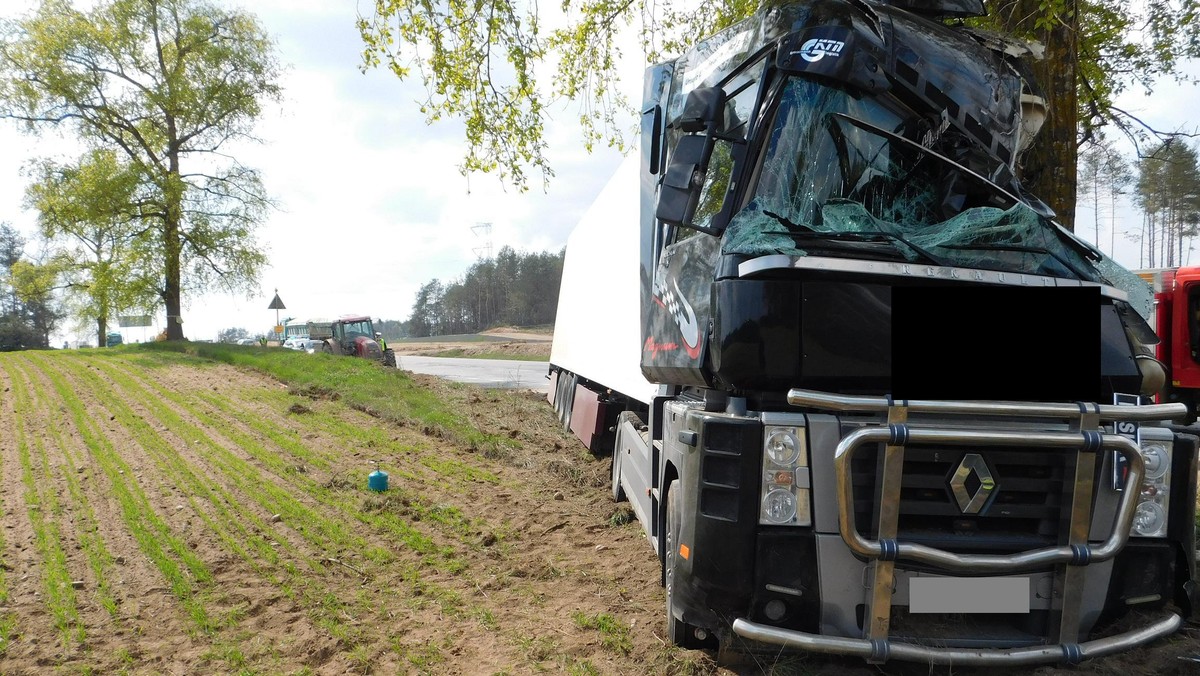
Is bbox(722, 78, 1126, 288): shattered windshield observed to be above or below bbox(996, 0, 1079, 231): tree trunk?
below

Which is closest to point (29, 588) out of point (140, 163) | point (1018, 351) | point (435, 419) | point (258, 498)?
point (258, 498)

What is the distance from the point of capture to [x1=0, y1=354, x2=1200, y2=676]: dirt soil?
4020mm

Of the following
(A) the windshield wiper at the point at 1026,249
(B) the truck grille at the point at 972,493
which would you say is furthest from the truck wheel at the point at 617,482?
(A) the windshield wiper at the point at 1026,249

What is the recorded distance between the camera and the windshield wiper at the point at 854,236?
3205mm

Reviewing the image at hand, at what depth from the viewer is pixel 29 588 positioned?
4961mm

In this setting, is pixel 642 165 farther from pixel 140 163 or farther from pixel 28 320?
pixel 28 320

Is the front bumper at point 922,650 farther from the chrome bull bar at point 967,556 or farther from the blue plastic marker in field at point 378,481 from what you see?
the blue plastic marker in field at point 378,481

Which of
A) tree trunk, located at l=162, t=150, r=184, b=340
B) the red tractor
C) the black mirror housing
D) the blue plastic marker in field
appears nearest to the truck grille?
the black mirror housing

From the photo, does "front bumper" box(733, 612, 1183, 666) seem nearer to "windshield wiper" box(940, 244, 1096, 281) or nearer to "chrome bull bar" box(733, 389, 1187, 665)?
"chrome bull bar" box(733, 389, 1187, 665)

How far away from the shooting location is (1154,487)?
10.5 feet

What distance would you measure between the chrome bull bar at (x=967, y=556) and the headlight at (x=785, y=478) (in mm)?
148

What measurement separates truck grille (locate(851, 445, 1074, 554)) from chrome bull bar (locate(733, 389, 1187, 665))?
0.22 ft

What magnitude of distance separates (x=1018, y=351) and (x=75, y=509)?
7537 millimetres

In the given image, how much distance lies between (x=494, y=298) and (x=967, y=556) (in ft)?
266
